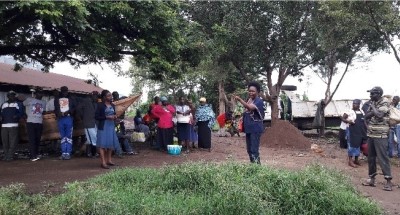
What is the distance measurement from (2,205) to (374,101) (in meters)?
6.12

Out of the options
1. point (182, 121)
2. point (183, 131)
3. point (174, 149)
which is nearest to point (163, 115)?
Answer: point (182, 121)

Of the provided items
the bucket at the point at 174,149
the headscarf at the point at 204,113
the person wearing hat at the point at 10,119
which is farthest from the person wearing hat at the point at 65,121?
the headscarf at the point at 204,113

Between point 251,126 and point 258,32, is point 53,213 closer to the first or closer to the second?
point 251,126

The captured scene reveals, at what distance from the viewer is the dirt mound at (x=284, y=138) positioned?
558 inches

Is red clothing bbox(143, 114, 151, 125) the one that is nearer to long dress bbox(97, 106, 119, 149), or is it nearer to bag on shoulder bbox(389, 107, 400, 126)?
long dress bbox(97, 106, 119, 149)

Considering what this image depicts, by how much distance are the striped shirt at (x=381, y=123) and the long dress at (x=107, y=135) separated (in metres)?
4.95

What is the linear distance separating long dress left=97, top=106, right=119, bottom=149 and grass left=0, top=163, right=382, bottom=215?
8.09 ft

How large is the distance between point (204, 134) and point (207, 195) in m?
7.07

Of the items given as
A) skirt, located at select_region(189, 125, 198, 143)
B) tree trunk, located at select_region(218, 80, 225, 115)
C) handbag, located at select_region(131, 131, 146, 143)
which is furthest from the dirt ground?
tree trunk, located at select_region(218, 80, 225, 115)

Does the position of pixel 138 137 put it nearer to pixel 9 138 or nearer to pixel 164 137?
pixel 164 137

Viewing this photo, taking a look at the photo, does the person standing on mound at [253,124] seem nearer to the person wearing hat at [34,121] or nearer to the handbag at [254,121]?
the handbag at [254,121]

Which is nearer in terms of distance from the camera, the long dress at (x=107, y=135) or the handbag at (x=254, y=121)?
the handbag at (x=254, y=121)

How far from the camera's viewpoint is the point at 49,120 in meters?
10.7

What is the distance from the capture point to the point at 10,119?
1005 centimetres
